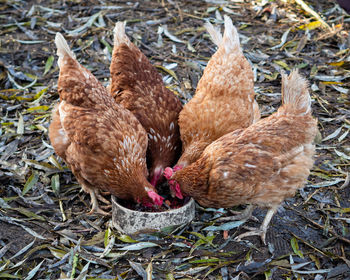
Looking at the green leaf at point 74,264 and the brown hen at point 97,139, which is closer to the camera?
the green leaf at point 74,264

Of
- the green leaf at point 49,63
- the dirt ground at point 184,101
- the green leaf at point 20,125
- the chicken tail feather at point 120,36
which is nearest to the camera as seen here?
the dirt ground at point 184,101

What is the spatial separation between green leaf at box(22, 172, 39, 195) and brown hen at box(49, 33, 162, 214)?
372 mm

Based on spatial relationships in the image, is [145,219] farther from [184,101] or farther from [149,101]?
[184,101]

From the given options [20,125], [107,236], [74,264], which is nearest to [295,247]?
[107,236]

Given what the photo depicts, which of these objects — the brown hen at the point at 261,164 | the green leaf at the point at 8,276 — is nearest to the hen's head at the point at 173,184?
the brown hen at the point at 261,164

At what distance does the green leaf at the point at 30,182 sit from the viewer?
11.1 ft

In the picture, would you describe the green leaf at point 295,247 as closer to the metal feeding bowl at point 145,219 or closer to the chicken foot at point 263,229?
the chicken foot at point 263,229

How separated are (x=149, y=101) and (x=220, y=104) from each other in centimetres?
56

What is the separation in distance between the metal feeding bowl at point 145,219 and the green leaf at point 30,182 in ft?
2.68

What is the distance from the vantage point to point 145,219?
288cm

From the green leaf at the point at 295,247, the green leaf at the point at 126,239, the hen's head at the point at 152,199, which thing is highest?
the hen's head at the point at 152,199

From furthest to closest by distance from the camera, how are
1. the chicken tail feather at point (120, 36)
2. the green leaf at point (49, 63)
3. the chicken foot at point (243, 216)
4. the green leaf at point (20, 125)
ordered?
the green leaf at point (49, 63)
the green leaf at point (20, 125)
the chicken tail feather at point (120, 36)
the chicken foot at point (243, 216)

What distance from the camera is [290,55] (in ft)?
15.8

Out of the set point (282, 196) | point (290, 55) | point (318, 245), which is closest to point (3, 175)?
point (282, 196)
